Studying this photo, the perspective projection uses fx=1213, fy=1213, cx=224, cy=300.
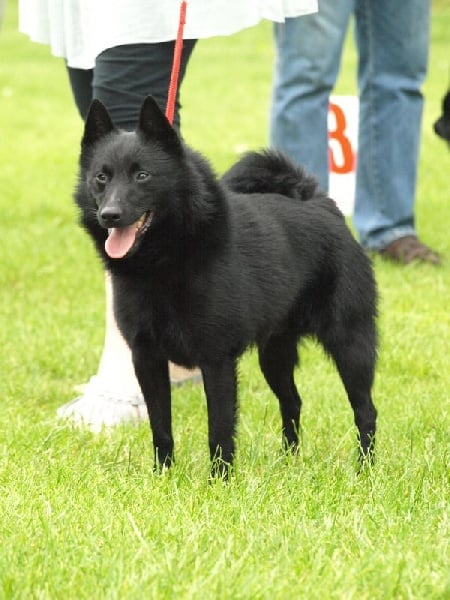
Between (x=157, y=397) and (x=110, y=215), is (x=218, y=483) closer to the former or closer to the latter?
(x=157, y=397)

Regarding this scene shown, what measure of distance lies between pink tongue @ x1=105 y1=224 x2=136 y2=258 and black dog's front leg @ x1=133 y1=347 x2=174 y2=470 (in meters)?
0.32

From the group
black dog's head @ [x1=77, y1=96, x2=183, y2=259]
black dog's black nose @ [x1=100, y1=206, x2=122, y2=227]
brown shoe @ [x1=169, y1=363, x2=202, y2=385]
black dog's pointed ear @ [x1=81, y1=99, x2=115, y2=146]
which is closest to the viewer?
black dog's black nose @ [x1=100, y1=206, x2=122, y2=227]

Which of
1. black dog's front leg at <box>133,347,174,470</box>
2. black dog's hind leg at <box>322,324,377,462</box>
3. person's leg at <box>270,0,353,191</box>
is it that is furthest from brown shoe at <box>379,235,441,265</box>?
black dog's front leg at <box>133,347,174,470</box>

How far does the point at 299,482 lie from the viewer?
9.85ft

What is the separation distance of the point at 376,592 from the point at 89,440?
1.55 metres

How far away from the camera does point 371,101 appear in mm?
6332

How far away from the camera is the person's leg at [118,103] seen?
363 cm

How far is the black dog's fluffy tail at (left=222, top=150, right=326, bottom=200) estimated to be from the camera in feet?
11.3

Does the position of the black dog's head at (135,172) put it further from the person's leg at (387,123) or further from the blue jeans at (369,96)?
the person's leg at (387,123)

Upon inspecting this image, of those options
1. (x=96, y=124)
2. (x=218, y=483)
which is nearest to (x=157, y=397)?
(x=218, y=483)

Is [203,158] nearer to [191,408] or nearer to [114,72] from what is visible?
[114,72]

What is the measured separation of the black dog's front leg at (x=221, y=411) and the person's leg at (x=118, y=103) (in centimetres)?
49

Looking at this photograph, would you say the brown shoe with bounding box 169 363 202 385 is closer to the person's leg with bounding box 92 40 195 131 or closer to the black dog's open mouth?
the person's leg with bounding box 92 40 195 131

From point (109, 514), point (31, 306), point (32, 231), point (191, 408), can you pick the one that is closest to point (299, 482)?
point (109, 514)
